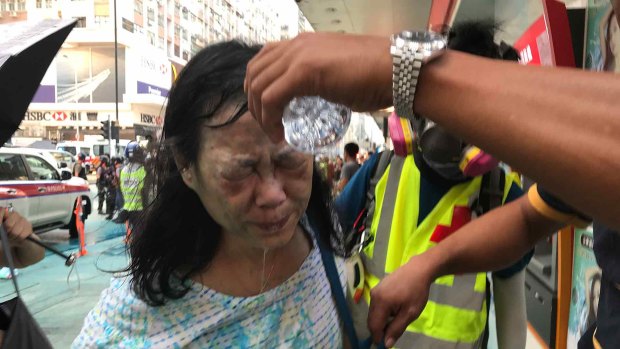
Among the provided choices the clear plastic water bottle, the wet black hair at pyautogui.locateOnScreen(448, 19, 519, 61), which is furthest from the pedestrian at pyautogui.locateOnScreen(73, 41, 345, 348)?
the wet black hair at pyautogui.locateOnScreen(448, 19, 519, 61)

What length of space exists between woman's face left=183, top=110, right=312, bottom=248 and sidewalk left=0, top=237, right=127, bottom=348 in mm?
2829

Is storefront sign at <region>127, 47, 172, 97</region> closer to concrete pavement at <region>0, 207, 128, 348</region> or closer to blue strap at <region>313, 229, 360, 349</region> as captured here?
concrete pavement at <region>0, 207, 128, 348</region>

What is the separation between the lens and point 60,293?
4.85m

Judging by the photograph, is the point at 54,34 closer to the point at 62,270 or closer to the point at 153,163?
the point at 153,163

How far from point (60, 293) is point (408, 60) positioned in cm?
534

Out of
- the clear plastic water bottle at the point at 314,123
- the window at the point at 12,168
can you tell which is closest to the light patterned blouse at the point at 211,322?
the clear plastic water bottle at the point at 314,123

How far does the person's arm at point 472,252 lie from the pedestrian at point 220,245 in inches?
7.1

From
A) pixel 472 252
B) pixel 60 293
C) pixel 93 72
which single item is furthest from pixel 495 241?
pixel 93 72

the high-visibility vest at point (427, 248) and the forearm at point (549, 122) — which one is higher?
the forearm at point (549, 122)

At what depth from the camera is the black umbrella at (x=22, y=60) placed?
166 centimetres

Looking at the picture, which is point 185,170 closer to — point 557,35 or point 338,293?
point 338,293

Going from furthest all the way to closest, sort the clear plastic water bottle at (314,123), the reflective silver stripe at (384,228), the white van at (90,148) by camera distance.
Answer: the white van at (90,148)
the reflective silver stripe at (384,228)
the clear plastic water bottle at (314,123)

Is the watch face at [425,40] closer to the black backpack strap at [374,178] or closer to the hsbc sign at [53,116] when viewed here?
the black backpack strap at [374,178]

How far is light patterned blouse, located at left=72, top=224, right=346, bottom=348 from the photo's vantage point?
963 mm
